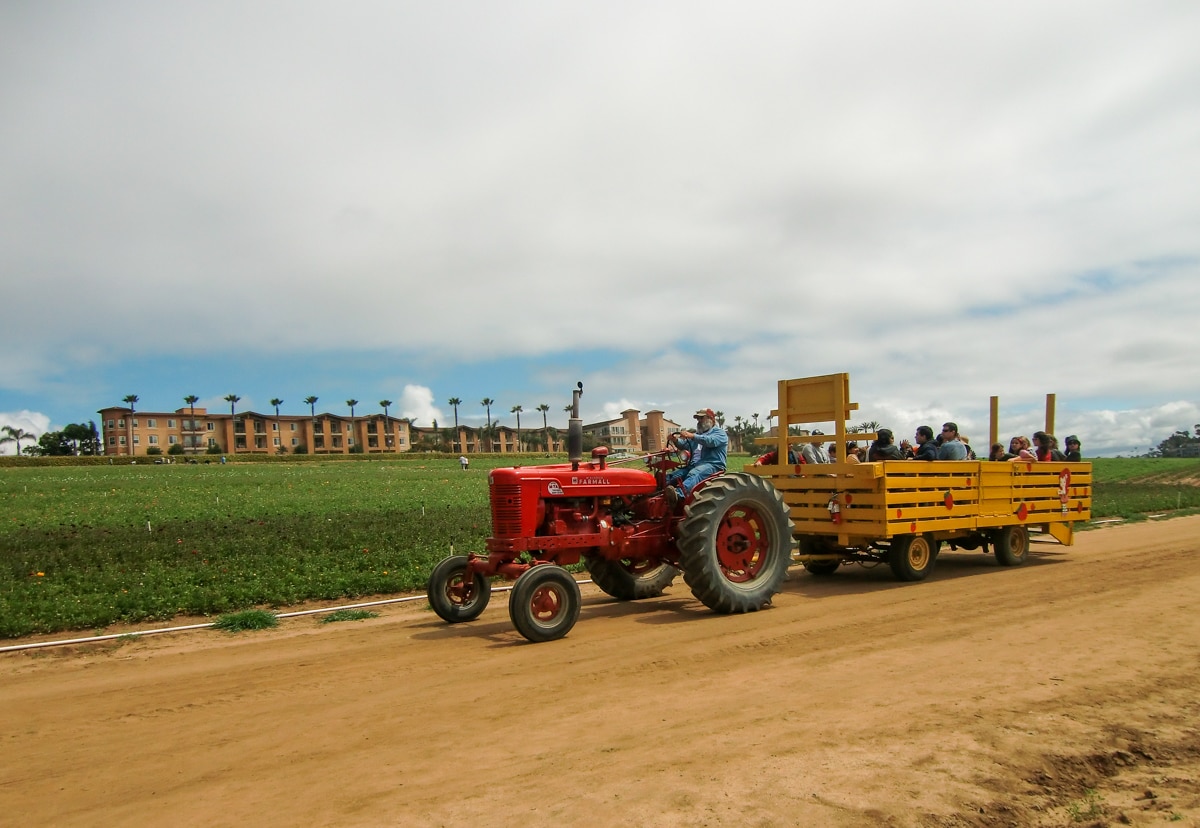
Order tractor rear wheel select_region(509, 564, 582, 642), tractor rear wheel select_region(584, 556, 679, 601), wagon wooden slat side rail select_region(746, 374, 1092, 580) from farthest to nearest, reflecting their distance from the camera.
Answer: wagon wooden slat side rail select_region(746, 374, 1092, 580), tractor rear wheel select_region(584, 556, 679, 601), tractor rear wheel select_region(509, 564, 582, 642)

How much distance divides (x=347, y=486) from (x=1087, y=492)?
90.6ft

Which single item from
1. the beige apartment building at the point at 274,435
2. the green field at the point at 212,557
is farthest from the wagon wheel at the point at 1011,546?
the beige apartment building at the point at 274,435

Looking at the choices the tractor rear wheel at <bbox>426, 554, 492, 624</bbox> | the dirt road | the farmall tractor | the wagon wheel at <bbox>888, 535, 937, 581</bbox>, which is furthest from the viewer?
the wagon wheel at <bbox>888, 535, 937, 581</bbox>

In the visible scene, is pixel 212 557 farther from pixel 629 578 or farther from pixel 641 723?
pixel 641 723

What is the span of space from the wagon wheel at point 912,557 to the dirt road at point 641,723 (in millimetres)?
1751

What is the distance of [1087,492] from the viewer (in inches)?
485

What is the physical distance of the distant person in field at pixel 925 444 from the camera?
1090 cm

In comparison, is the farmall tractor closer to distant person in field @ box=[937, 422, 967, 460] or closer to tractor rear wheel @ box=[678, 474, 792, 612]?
tractor rear wheel @ box=[678, 474, 792, 612]

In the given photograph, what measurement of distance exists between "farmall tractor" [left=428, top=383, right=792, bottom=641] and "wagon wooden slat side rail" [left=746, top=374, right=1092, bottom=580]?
1312 millimetres

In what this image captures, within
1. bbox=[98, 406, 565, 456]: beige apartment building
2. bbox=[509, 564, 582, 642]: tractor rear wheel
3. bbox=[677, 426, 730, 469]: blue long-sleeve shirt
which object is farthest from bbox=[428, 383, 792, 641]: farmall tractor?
bbox=[98, 406, 565, 456]: beige apartment building

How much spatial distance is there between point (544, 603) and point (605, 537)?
1.17 metres

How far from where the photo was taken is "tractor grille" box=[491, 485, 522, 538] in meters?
7.72

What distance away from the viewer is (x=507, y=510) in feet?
25.5

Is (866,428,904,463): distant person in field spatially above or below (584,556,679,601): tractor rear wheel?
above
